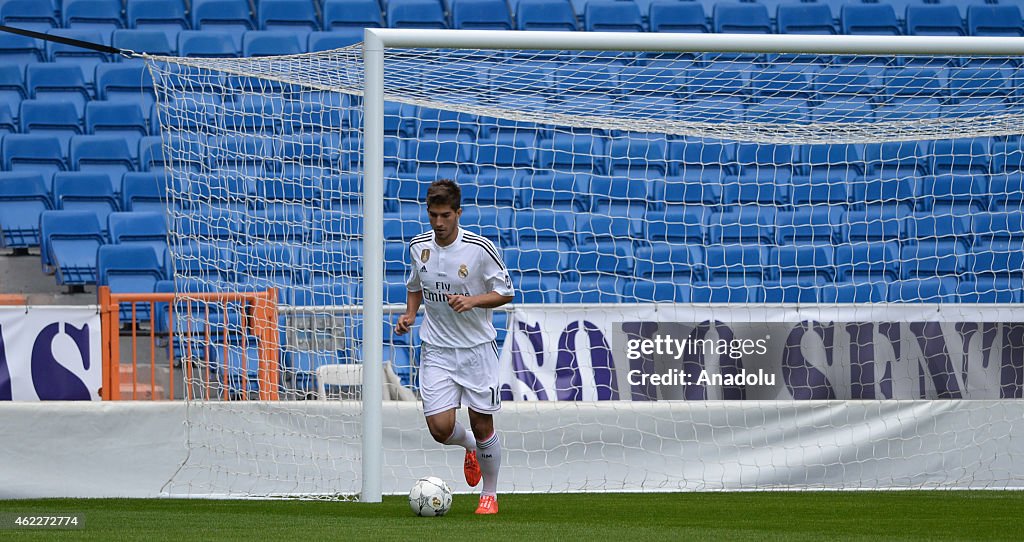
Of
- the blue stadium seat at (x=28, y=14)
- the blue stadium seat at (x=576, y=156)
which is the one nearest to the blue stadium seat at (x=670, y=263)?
the blue stadium seat at (x=576, y=156)

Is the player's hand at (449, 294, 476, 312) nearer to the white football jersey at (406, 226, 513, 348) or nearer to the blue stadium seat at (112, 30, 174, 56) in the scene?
the white football jersey at (406, 226, 513, 348)

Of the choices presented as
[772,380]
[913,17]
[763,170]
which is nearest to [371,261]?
[772,380]

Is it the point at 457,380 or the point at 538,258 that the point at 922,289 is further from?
the point at 457,380

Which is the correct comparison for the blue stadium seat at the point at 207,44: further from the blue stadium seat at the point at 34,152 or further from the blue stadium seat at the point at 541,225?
the blue stadium seat at the point at 541,225

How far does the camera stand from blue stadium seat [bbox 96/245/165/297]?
9.55 meters

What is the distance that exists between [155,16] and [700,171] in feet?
19.6

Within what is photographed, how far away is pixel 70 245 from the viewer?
9.79m

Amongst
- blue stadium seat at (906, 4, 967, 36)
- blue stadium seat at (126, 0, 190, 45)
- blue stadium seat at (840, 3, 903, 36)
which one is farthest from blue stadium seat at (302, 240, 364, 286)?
blue stadium seat at (906, 4, 967, 36)

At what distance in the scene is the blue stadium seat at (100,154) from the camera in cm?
1083

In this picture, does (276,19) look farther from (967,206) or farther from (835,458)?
(835,458)

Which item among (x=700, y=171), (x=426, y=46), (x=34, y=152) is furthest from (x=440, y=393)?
(x=34, y=152)

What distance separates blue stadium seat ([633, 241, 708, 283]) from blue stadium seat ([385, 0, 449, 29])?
3.72m

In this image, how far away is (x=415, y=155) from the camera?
10.7 m

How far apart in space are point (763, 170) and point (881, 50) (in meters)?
4.40
